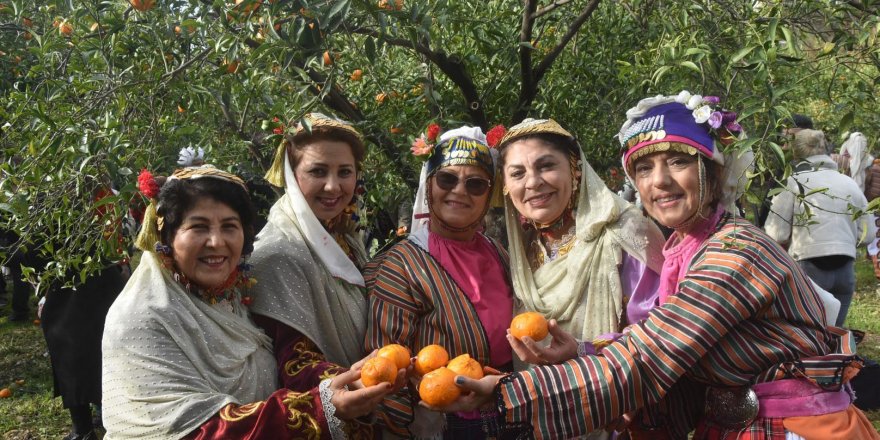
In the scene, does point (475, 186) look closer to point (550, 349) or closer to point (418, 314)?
point (418, 314)

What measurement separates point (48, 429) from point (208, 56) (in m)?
4.02

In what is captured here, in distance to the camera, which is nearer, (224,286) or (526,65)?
(224,286)

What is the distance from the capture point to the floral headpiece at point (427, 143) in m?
2.92

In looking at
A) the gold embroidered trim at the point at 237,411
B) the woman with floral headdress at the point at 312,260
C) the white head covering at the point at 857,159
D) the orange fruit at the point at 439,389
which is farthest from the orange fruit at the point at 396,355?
the white head covering at the point at 857,159

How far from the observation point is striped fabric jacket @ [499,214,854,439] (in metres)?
2.06

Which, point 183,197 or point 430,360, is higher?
point 183,197

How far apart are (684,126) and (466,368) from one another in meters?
1.05

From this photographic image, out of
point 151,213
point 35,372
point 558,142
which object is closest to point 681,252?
point 558,142

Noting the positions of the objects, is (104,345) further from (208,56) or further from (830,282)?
(830,282)

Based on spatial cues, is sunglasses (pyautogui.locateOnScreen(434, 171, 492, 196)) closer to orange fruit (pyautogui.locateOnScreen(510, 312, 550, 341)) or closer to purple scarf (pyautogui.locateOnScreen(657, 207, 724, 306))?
orange fruit (pyautogui.locateOnScreen(510, 312, 550, 341))

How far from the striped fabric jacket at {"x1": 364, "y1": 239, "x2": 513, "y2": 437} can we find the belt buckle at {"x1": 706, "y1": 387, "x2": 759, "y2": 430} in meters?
0.84

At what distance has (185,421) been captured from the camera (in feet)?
7.29

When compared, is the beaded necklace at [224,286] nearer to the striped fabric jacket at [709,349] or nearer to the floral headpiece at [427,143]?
the floral headpiece at [427,143]

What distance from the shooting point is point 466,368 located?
230 cm
